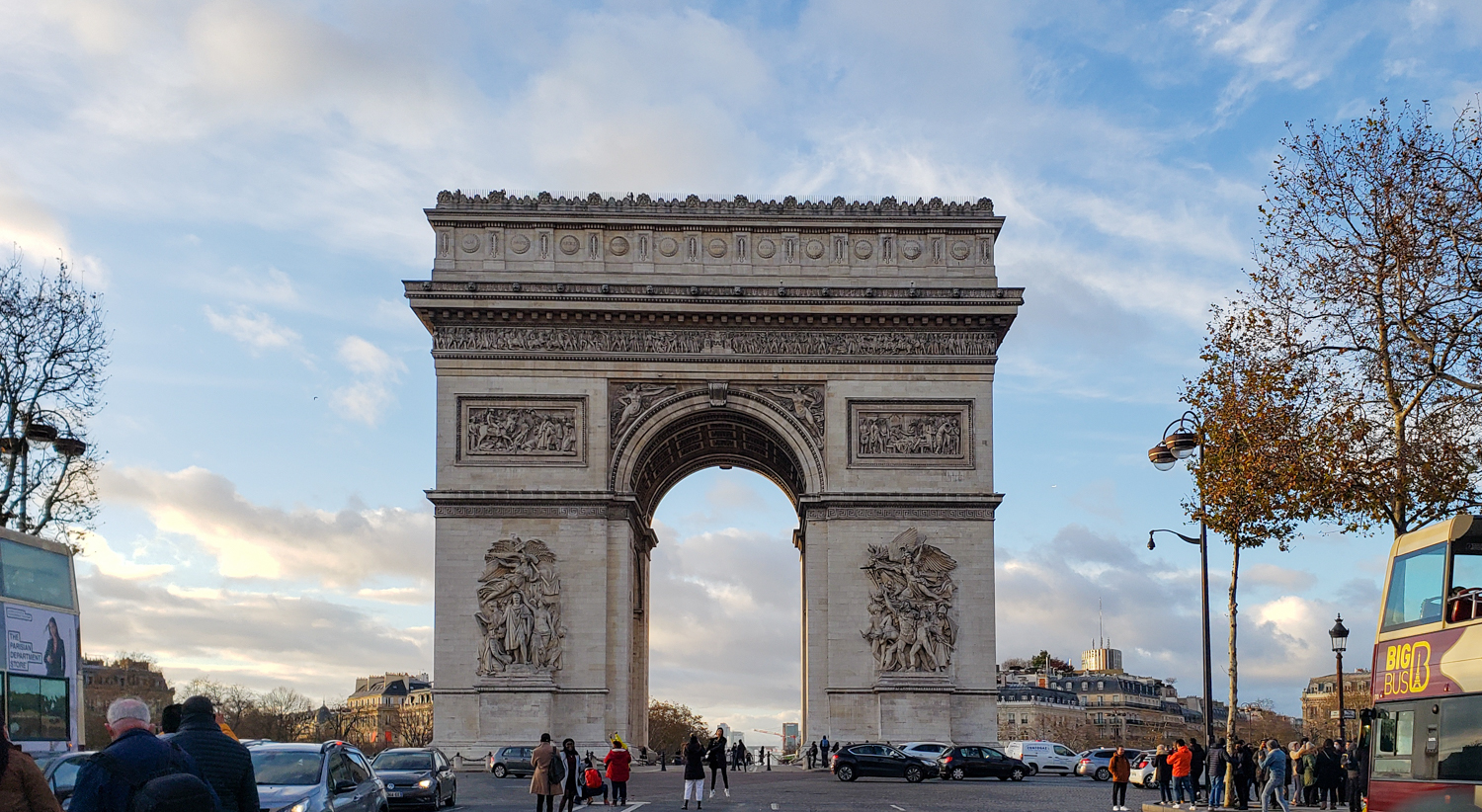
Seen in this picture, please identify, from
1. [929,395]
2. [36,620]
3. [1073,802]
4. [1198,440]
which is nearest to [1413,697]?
[1198,440]

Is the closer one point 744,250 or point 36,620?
point 36,620

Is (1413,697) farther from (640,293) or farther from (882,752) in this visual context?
(640,293)

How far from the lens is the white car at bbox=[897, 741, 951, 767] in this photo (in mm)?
39125

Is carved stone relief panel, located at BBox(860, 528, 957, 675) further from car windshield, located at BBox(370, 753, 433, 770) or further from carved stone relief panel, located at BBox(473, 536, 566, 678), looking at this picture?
car windshield, located at BBox(370, 753, 433, 770)

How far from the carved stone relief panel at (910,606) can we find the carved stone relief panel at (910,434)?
206cm

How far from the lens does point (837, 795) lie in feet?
99.9

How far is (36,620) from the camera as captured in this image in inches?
659

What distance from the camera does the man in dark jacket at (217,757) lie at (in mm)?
8898

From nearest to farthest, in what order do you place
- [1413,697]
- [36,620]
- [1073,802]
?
[1413,697] < [36,620] < [1073,802]

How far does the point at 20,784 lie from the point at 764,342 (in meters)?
35.0

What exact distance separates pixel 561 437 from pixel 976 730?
13425mm

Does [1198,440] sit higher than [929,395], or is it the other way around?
[929,395]

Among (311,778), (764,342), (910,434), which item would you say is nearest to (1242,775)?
(910,434)

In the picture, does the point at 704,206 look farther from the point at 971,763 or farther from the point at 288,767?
the point at 288,767
